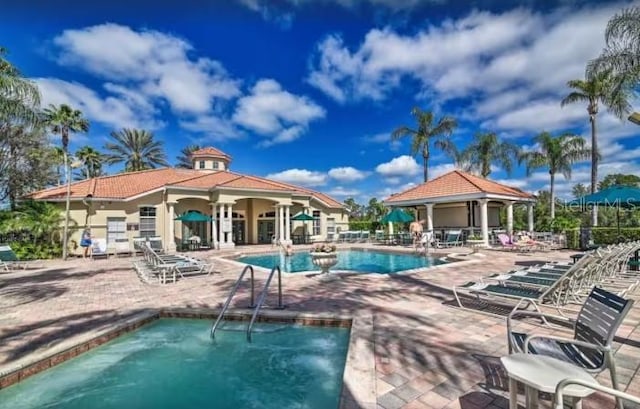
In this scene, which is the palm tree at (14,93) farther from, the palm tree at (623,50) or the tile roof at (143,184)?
the palm tree at (623,50)

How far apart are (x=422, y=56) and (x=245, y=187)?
14432mm

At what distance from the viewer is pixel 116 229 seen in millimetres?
20375

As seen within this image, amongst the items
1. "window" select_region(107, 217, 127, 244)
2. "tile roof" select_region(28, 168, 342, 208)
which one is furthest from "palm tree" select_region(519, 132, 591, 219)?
"window" select_region(107, 217, 127, 244)

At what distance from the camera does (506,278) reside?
284 inches

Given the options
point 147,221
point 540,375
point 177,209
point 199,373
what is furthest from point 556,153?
point 147,221

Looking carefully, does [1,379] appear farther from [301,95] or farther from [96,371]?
[301,95]

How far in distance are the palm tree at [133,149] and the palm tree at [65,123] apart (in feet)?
70.0

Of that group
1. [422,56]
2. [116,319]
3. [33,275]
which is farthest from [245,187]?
[116,319]

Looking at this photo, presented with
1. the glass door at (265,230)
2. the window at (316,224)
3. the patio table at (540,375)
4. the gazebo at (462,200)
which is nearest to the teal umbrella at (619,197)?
the gazebo at (462,200)

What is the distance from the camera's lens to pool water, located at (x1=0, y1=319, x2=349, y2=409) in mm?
3953

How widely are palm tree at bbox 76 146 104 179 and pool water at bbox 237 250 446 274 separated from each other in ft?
105

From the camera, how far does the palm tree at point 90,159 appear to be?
127 feet

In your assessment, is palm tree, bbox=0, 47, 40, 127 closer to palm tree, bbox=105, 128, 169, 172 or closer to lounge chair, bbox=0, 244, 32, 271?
lounge chair, bbox=0, 244, 32, 271

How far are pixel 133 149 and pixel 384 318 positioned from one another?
139 ft
